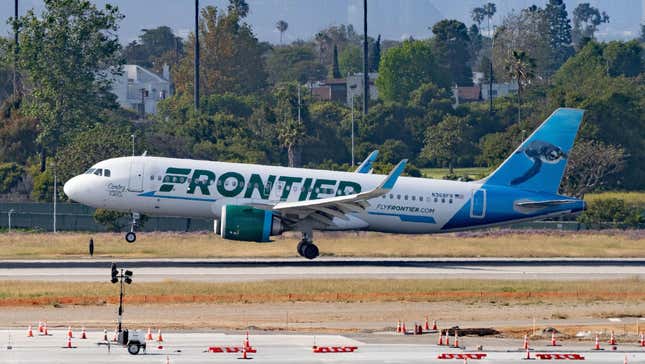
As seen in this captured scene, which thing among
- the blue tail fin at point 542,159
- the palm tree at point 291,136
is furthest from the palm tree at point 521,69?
the blue tail fin at point 542,159

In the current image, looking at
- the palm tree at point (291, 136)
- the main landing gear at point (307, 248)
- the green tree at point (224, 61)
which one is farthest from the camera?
the green tree at point (224, 61)

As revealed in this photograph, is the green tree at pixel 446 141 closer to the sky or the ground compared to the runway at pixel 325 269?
closer to the sky

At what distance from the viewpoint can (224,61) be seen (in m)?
191

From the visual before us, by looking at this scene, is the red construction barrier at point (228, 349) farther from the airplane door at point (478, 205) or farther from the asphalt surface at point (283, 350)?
the airplane door at point (478, 205)

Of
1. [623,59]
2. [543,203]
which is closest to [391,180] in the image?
[543,203]

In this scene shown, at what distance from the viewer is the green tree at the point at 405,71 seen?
174 m

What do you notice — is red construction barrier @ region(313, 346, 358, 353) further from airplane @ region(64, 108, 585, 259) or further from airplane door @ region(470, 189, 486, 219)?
airplane door @ region(470, 189, 486, 219)

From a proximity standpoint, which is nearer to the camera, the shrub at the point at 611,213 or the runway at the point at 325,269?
the runway at the point at 325,269

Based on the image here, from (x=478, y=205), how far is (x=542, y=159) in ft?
12.1

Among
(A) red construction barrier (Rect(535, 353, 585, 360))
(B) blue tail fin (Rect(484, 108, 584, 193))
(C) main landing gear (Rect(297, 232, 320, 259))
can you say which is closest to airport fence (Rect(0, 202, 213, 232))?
(C) main landing gear (Rect(297, 232, 320, 259))

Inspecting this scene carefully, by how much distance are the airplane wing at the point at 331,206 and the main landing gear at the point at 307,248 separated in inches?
39.3

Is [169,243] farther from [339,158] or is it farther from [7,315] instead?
[339,158]

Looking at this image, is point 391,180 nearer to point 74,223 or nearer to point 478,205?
point 478,205

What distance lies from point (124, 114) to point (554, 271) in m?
102
